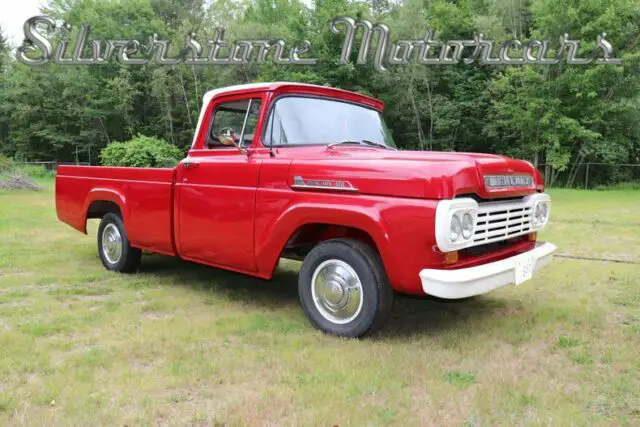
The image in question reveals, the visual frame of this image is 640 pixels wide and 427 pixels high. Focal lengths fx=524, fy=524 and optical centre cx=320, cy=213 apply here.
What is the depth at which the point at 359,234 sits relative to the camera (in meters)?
4.04

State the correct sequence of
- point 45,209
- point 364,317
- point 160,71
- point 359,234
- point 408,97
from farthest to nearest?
1. point 160,71
2. point 408,97
3. point 45,209
4. point 359,234
5. point 364,317

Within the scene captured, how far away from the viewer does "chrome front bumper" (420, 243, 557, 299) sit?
3332 mm

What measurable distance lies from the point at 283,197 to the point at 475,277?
159 centimetres

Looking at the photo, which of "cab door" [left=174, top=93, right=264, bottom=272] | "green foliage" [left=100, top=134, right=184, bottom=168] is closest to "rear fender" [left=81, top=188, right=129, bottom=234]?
"cab door" [left=174, top=93, right=264, bottom=272]

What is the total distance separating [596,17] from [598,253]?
726 inches

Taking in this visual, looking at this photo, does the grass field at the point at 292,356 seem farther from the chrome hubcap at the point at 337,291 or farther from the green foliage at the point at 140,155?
the green foliage at the point at 140,155

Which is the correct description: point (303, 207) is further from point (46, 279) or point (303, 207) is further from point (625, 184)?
point (625, 184)

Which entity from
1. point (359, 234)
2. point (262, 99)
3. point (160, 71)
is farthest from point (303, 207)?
point (160, 71)

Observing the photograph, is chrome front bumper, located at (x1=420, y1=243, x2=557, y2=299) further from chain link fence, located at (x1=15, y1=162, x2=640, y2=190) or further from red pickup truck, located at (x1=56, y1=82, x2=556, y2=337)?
chain link fence, located at (x1=15, y1=162, x2=640, y2=190)

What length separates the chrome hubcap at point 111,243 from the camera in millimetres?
Result: 6137

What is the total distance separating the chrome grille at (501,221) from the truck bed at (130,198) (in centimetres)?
299

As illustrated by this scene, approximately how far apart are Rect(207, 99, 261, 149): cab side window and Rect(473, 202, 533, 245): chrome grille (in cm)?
210

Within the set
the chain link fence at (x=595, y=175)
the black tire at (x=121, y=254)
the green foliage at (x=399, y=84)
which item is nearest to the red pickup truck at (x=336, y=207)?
the black tire at (x=121, y=254)

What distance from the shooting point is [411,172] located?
11.3 ft
